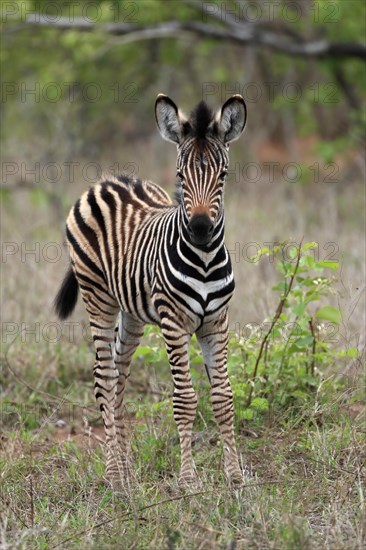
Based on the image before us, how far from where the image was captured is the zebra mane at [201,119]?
521 centimetres

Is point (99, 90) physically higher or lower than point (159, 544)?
higher

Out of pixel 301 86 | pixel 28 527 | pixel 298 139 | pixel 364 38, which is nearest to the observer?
pixel 28 527

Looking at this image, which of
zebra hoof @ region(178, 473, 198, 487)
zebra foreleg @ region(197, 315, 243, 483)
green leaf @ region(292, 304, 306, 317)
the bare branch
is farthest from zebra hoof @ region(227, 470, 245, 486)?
the bare branch

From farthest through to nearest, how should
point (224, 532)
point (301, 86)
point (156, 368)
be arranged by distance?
1. point (301, 86)
2. point (156, 368)
3. point (224, 532)

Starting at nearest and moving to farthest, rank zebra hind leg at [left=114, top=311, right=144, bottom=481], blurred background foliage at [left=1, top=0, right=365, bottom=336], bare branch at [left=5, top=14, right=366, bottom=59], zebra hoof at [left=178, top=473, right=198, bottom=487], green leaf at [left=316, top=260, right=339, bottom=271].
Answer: zebra hoof at [left=178, top=473, right=198, bottom=487], green leaf at [left=316, top=260, right=339, bottom=271], zebra hind leg at [left=114, top=311, right=144, bottom=481], blurred background foliage at [left=1, top=0, right=365, bottom=336], bare branch at [left=5, top=14, right=366, bottom=59]

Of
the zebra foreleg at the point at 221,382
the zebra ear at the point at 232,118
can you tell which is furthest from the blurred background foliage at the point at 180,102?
the zebra ear at the point at 232,118

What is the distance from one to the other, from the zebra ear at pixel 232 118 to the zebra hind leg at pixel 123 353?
4.97 ft

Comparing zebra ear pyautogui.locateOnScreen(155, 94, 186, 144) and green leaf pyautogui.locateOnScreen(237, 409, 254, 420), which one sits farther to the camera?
green leaf pyautogui.locateOnScreen(237, 409, 254, 420)

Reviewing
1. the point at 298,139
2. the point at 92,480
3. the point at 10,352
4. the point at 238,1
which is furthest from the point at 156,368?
the point at 298,139

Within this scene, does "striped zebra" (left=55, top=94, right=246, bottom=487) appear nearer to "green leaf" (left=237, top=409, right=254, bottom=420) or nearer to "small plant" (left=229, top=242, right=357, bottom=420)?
"green leaf" (left=237, top=409, right=254, bottom=420)

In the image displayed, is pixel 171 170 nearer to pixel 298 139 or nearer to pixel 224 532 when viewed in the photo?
pixel 298 139

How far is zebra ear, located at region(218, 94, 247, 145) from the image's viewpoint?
5195 millimetres

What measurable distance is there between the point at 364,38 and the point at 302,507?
10166 millimetres

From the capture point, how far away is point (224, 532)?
4.30 metres
